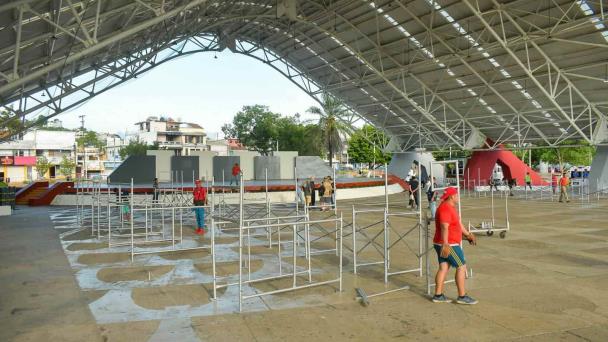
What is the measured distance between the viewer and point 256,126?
265 feet

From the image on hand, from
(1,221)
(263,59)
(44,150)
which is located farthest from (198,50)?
(44,150)

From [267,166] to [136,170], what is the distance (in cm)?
1076

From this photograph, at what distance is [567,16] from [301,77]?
2306 cm

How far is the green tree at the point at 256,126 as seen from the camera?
7931cm

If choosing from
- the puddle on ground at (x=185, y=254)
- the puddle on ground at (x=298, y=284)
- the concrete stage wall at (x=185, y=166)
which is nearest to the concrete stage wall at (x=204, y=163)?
the concrete stage wall at (x=185, y=166)

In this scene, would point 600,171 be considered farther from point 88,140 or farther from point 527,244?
point 88,140

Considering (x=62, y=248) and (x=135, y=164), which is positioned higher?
(x=135, y=164)

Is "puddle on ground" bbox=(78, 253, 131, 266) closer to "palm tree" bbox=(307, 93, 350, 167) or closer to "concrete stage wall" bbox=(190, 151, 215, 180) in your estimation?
"concrete stage wall" bbox=(190, 151, 215, 180)

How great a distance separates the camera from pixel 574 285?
27.9 ft

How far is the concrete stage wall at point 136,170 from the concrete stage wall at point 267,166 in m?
8.73

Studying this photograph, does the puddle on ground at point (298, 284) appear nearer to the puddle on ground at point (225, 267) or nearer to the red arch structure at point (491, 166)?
the puddle on ground at point (225, 267)

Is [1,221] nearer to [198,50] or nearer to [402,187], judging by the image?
[198,50]

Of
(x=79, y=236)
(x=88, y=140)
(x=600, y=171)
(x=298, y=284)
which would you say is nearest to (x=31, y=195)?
(x=79, y=236)

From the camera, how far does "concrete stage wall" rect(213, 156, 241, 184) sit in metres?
38.9
